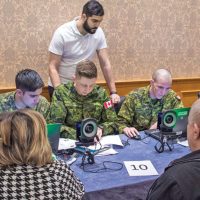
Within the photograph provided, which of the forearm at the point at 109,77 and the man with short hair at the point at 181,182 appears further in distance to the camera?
the forearm at the point at 109,77

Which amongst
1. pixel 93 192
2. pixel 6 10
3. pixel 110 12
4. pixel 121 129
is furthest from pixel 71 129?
pixel 110 12

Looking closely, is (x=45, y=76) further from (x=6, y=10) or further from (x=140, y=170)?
(x=140, y=170)

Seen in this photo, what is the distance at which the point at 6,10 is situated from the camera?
359cm

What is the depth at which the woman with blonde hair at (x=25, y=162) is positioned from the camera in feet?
4.64

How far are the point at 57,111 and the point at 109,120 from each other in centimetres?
44

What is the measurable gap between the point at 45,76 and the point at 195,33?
2151 millimetres

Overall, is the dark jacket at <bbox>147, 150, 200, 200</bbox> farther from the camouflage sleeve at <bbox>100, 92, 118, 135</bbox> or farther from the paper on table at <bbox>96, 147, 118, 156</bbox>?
the camouflage sleeve at <bbox>100, 92, 118, 135</bbox>

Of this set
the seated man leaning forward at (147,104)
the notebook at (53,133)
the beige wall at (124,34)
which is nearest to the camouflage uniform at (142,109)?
the seated man leaning forward at (147,104)

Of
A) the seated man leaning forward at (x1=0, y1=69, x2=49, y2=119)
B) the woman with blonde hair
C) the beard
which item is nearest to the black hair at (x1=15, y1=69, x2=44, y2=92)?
the seated man leaning forward at (x1=0, y1=69, x2=49, y2=119)

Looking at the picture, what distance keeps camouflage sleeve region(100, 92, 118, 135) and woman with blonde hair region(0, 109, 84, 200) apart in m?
1.35

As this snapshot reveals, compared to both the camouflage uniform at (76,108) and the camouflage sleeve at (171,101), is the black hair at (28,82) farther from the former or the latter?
the camouflage sleeve at (171,101)

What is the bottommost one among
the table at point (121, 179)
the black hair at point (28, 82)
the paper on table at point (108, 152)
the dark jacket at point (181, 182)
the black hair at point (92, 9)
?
the table at point (121, 179)

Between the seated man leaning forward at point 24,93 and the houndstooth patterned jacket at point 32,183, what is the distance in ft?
3.38

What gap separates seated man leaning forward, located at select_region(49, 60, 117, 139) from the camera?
2.68 m
